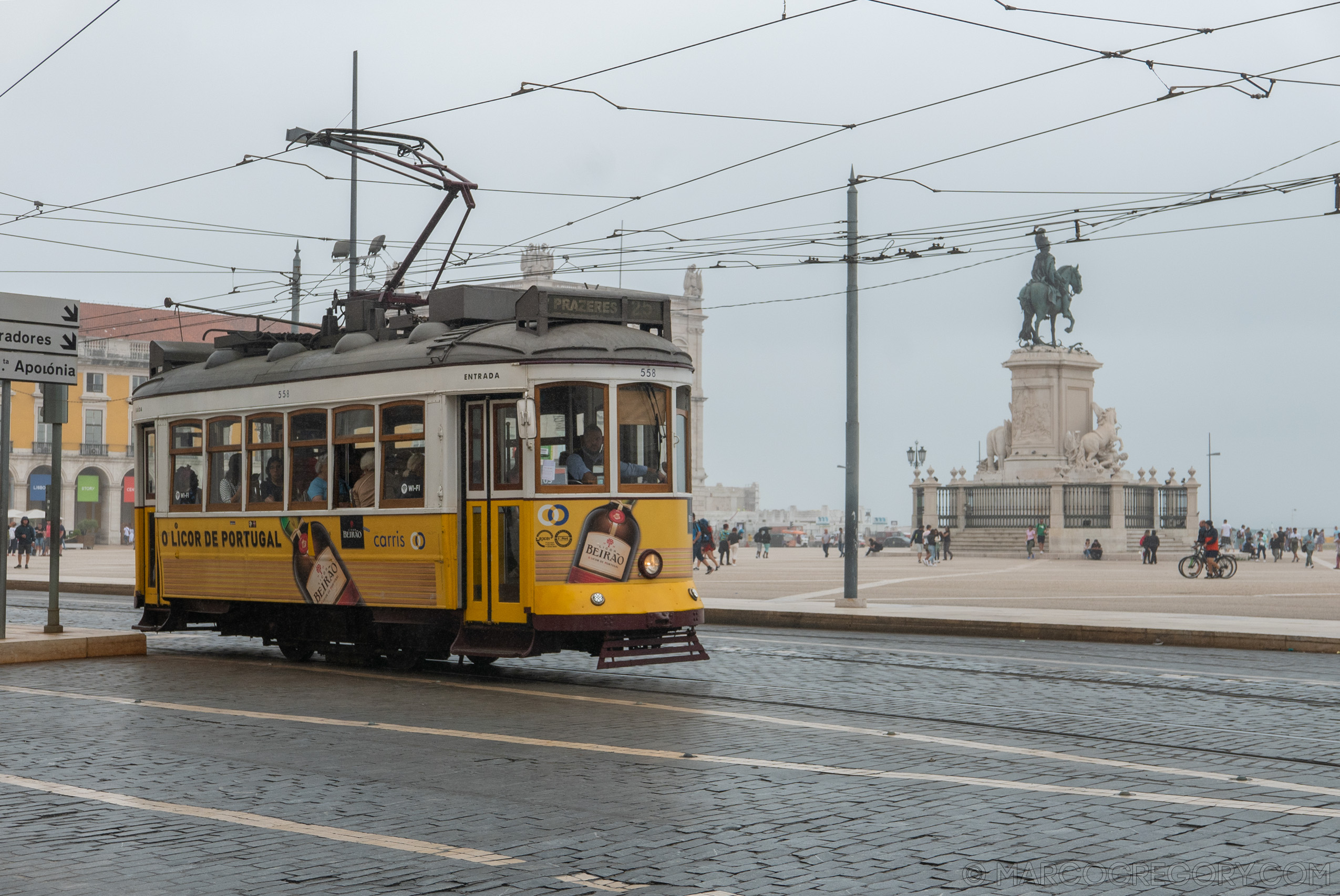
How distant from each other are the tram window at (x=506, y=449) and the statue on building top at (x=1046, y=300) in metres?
42.2

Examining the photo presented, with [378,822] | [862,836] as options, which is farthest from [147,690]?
[862,836]

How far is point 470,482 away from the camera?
40.2ft

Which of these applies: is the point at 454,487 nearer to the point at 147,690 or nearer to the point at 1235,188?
the point at 147,690

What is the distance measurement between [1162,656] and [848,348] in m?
7.95

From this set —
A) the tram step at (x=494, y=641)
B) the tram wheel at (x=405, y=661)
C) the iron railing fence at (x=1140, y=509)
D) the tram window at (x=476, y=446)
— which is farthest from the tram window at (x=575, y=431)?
the iron railing fence at (x=1140, y=509)

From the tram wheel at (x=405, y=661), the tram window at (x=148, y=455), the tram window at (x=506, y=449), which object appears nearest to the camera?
the tram window at (x=506, y=449)

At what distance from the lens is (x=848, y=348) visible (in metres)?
21.8

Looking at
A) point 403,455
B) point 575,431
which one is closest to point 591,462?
point 575,431

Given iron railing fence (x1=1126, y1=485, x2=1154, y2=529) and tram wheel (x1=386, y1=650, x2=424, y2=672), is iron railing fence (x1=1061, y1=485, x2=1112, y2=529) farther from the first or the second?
tram wheel (x1=386, y1=650, x2=424, y2=672)

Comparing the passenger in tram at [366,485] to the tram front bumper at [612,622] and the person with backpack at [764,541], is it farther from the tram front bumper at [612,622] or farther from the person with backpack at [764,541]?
the person with backpack at [764,541]

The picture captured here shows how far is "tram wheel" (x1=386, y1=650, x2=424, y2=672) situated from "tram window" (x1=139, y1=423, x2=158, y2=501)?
406 centimetres

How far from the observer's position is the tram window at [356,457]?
42.6ft

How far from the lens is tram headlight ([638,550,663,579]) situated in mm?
11945

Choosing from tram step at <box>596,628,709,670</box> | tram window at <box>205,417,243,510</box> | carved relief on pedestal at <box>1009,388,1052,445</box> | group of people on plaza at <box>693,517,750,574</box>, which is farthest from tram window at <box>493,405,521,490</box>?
carved relief on pedestal at <box>1009,388,1052,445</box>
